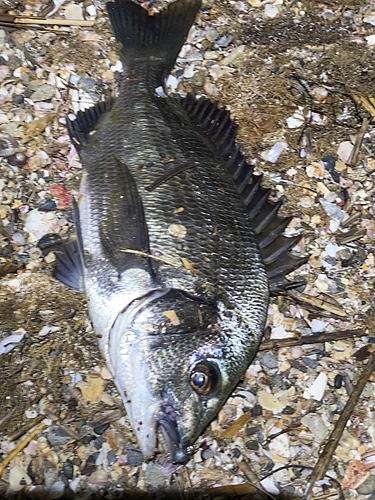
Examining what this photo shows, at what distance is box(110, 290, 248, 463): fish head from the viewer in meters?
1.78

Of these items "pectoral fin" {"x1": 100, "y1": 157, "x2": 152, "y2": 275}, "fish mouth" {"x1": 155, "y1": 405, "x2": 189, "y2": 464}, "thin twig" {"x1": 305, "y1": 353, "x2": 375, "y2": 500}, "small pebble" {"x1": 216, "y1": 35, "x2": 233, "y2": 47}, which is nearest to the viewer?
"fish mouth" {"x1": 155, "y1": 405, "x2": 189, "y2": 464}

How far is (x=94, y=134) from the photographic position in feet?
7.88

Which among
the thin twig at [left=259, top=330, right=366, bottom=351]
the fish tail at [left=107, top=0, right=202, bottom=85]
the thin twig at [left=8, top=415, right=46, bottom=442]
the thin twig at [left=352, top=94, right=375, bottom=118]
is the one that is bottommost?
the thin twig at [left=8, top=415, right=46, bottom=442]

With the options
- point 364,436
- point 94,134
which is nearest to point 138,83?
point 94,134

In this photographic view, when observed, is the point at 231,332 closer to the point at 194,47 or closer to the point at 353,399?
the point at 353,399

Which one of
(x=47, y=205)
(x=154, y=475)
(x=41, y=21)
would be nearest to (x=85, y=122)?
(x=47, y=205)

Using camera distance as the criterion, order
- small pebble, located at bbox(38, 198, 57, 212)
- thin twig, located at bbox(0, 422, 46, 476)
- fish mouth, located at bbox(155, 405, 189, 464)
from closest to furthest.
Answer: fish mouth, located at bbox(155, 405, 189, 464) < thin twig, located at bbox(0, 422, 46, 476) < small pebble, located at bbox(38, 198, 57, 212)

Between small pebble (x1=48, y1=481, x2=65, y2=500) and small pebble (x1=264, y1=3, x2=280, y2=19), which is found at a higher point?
small pebble (x1=264, y1=3, x2=280, y2=19)

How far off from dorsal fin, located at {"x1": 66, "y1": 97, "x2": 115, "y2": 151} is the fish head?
1.13 metres

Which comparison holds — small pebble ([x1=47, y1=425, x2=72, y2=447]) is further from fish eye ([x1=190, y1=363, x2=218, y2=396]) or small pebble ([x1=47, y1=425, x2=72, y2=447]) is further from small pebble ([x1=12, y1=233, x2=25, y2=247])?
small pebble ([x1=12, y1=233, x2=25, y2=247])

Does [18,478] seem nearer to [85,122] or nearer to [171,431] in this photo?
[171,431]

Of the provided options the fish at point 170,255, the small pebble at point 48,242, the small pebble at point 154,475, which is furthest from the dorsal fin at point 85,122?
the small pebble at point 154,475

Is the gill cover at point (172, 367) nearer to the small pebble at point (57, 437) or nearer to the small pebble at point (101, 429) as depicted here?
the small pebble at point (101, 429)

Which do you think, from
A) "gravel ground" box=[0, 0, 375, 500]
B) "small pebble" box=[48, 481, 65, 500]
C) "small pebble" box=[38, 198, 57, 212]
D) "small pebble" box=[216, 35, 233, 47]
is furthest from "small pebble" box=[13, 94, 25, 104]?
"small pebble" box=[48, 481, 65, 500]
